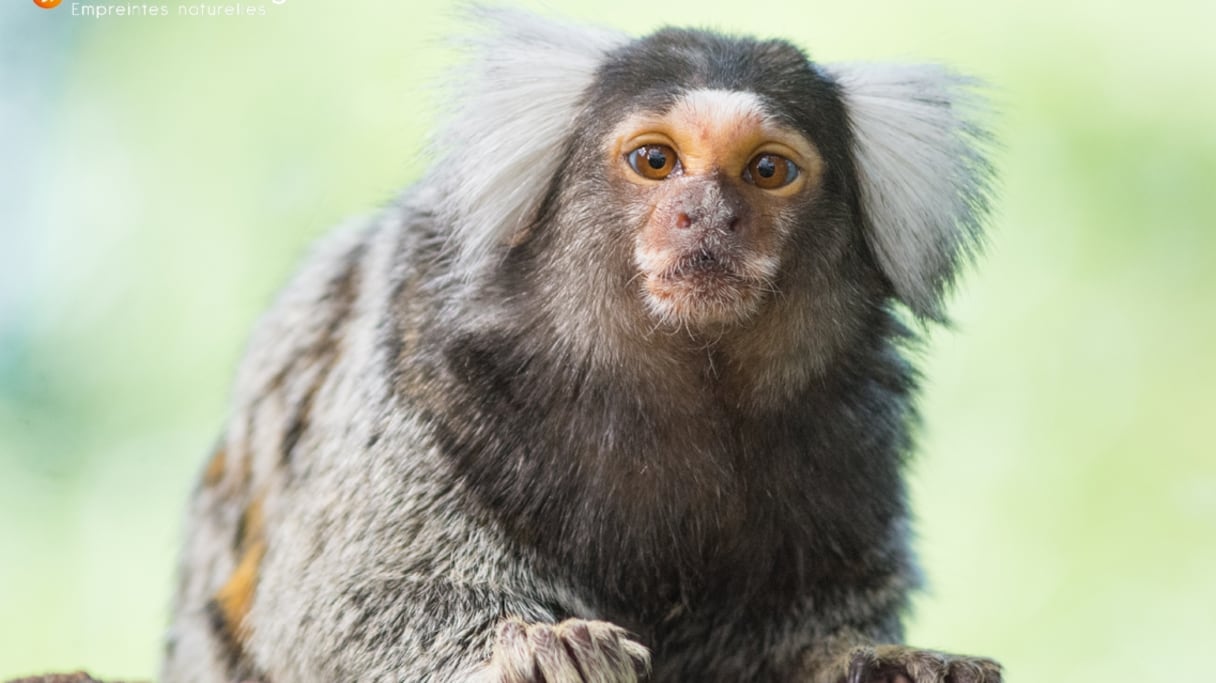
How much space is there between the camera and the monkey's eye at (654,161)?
3319 mm

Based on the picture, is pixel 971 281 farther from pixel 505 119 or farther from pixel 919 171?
pixel 505 119

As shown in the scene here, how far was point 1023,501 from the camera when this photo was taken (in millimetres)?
5891

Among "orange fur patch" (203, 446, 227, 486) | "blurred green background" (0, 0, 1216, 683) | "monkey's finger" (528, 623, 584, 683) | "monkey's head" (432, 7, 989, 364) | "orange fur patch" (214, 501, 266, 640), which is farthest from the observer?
"blurred green background" (0, 0, 1216, 683)

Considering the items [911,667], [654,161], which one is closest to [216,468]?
[654,161]

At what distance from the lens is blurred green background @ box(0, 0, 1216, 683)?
5812 mm

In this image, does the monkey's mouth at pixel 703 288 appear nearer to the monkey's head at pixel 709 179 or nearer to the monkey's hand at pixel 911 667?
the monkey's head at pixel 709 179

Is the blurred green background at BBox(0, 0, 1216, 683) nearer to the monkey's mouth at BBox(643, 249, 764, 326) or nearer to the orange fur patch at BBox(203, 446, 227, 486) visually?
the orange fur patch at BBox(203, 446, 227, 486)

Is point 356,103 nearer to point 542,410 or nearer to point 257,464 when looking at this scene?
point 257,464

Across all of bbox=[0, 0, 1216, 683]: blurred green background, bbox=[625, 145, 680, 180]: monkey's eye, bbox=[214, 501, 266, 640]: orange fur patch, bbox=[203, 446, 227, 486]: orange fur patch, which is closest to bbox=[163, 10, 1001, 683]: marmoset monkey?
bbox=[625, 145, 680, 180]: monkey's eye

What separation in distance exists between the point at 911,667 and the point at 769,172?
1.16 m

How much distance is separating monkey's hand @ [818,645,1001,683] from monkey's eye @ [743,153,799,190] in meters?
1.11

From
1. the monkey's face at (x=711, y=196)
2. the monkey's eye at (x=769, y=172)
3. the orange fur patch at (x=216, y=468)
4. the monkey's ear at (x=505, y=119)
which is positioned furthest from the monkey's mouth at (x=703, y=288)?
the orange fur patch at (x=216, y=468)

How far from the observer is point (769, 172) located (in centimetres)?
331

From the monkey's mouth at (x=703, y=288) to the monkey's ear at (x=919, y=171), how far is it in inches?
21.2
